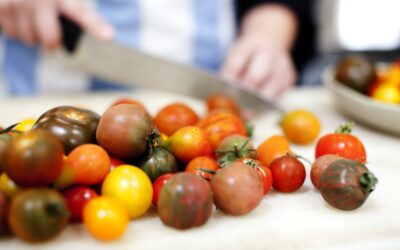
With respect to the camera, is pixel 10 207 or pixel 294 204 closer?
pixel 10 207

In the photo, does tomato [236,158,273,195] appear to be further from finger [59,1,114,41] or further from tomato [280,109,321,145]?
finger [59,1,114,41]

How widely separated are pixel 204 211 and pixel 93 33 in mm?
683

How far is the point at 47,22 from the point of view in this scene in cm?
105

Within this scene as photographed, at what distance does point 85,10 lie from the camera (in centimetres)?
109

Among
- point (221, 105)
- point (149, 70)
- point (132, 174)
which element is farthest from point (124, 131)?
point (149, 70)

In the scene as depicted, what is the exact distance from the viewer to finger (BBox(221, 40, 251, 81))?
3.90 ft

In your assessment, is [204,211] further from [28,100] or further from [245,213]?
[28,100]

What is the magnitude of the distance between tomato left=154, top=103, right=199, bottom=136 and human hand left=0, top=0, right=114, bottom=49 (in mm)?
404

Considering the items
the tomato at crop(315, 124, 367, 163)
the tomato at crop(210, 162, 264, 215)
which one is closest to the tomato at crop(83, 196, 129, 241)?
the tomato at crop(210, 162, 264, 215)

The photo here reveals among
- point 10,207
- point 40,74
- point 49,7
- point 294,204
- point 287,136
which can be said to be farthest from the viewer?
point 40,74

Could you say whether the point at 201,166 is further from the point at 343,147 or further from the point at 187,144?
the point at 343,147

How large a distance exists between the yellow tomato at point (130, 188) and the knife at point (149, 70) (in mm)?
524

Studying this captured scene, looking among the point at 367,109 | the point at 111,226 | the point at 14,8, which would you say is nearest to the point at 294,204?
the point at 111,226

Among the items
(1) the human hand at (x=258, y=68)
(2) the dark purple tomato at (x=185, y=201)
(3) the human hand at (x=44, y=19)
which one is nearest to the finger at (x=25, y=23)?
(3) the human hand at (x=44, y=19)
